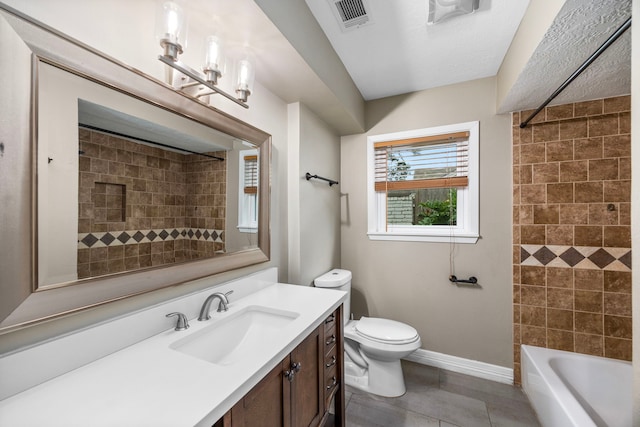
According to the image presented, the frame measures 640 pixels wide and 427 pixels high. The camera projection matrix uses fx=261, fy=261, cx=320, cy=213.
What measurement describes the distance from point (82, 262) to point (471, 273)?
2.41 meters

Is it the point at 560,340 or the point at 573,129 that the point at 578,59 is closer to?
the point at 573,129

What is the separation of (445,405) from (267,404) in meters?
1.55

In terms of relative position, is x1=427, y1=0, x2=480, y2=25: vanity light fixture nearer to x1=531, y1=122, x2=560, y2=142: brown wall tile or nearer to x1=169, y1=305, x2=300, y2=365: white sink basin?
x1=531, y1=122, x2=560, y2=142: brown wall tile

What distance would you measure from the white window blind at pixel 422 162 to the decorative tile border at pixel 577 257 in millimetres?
704

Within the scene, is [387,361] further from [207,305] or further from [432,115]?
[432,115]

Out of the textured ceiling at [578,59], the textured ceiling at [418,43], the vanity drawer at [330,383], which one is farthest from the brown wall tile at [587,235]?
the vanity drawer at [330,383]

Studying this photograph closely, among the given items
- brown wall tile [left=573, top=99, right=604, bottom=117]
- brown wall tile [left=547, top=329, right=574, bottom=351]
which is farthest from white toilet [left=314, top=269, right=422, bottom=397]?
brown wall tile [left=573, top=99, right=604, bottom=117]

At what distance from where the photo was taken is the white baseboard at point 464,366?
2.03 m

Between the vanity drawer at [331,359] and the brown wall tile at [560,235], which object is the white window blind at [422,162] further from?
the vanity drawer at [331,359]

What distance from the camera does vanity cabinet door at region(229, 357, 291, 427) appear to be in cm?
73

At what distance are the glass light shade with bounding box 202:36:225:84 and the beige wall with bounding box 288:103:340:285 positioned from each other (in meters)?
0.82

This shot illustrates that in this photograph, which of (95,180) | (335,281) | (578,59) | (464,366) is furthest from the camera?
(464,366)

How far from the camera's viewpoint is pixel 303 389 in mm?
1077

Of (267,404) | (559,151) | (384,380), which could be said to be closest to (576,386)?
(384,380)
